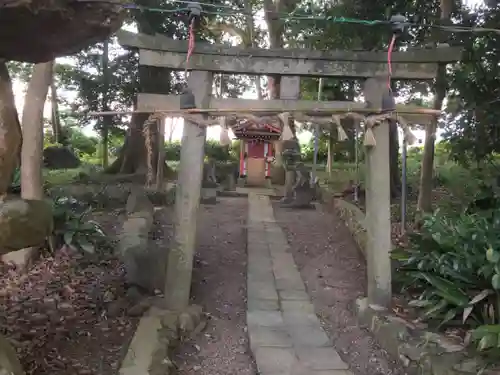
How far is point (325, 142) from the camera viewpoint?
2567 centimetres

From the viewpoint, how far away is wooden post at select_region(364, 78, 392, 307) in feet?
18.5

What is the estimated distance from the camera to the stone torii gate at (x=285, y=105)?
17.7ft

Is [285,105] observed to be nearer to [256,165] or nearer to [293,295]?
[293,295]

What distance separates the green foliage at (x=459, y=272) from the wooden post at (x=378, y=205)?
0.86ft

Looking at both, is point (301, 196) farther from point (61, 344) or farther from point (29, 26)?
point (29, 26)

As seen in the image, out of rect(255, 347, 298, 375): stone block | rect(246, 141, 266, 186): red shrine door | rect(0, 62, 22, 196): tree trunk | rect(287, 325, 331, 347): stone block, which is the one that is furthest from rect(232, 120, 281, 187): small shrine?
rect(0, 62, 22, 196): tree trunk

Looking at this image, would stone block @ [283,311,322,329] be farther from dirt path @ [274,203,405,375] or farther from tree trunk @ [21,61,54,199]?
tree trunk @ [21,61,54,199]

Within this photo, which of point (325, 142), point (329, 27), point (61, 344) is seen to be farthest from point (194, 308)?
point (325, 142)

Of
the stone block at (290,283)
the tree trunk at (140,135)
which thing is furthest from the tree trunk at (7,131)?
the tree trunk at (140,135)

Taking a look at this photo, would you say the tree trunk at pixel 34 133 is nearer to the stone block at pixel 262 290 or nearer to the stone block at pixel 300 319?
the stone block at pixel 262 290

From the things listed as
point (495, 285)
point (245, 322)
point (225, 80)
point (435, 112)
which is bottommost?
point (245, 322)

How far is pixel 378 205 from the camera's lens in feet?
18.7

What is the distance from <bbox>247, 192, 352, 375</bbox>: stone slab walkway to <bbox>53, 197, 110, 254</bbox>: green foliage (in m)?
2.23

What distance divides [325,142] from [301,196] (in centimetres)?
1375
